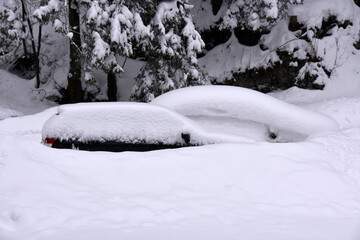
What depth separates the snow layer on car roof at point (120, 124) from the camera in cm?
518

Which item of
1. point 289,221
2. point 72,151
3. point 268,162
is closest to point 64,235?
point 72,151

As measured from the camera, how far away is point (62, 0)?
11.3 m

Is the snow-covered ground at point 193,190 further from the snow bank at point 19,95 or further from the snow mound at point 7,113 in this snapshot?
the snow bank at point 19,95

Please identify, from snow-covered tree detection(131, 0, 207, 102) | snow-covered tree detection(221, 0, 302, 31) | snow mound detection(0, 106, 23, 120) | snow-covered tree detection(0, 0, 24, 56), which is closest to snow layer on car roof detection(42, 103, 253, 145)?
snow-covered tree detection(131, 0, 207, 102)

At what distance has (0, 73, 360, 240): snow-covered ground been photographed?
3.47 metres

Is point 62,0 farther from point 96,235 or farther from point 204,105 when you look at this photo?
point 96,235

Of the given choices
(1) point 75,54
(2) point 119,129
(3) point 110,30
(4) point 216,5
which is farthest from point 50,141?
(4) point 216,5

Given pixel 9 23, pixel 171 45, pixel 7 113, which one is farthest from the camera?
pixel 7 113

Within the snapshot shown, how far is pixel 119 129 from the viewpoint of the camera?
521 centimetres

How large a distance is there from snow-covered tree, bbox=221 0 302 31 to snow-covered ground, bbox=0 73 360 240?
783cm

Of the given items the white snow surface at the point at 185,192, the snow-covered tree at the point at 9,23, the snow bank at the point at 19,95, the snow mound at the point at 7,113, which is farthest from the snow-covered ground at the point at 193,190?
the snow bank at the point at 19,95

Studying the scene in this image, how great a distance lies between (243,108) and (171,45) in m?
6.52

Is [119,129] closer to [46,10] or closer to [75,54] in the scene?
[46,10]

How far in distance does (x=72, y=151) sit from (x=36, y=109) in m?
11.8
